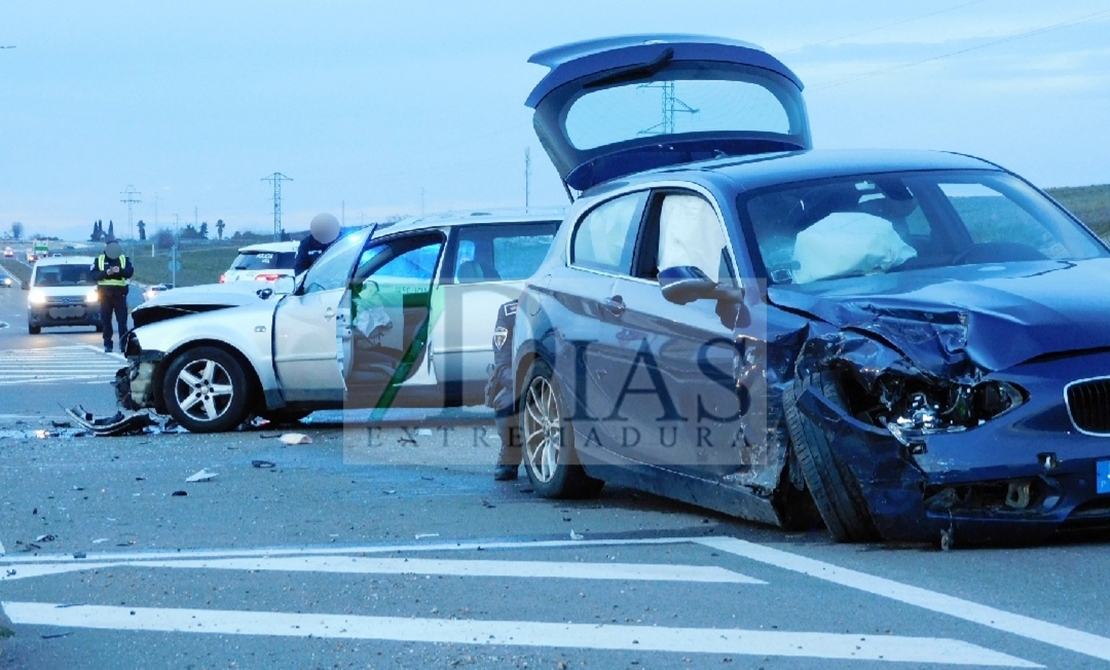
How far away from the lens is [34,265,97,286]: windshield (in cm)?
4069

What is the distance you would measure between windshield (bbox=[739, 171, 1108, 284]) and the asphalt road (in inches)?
47.6

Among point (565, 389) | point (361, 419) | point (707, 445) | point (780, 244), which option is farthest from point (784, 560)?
point (361, 419)

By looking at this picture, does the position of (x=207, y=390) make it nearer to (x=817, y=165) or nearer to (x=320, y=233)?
(x=320, y=233)

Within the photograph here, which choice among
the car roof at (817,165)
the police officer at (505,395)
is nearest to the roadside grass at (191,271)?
the police officer at (505,395)

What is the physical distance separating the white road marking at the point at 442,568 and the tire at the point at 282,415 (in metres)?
6.82

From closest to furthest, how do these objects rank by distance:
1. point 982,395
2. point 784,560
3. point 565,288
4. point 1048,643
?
point 1048,643 → point 982,395 → point 784,560 → point 565,288

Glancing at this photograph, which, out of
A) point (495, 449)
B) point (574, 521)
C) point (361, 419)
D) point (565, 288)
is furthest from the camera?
point (361, 419)

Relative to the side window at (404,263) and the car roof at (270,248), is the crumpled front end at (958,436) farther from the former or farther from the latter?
the car roof at (270,248)

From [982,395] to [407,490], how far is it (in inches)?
182

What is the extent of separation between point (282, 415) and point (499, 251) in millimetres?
2651

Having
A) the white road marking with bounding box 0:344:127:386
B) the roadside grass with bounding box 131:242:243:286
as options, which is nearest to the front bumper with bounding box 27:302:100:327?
the white road marking with bounding box 0:344:127:386

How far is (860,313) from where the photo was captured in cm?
690

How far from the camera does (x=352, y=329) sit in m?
13.0

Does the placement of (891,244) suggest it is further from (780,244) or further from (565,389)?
(565,389)
